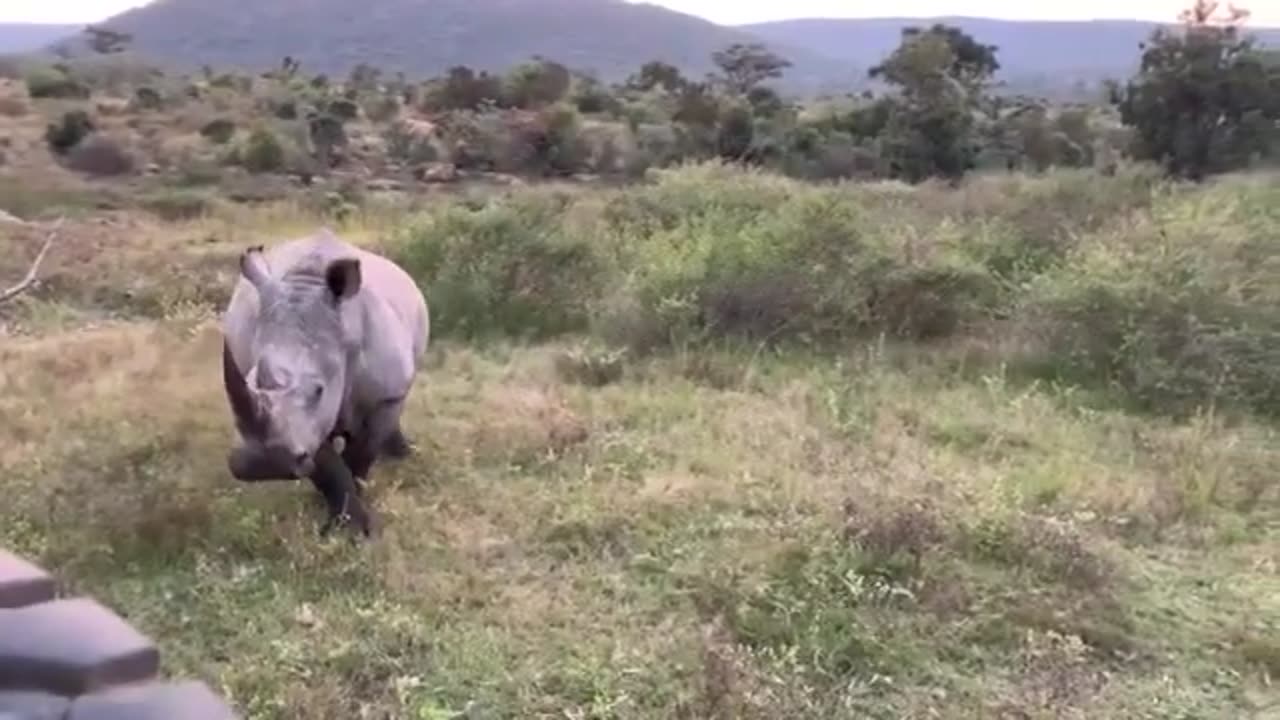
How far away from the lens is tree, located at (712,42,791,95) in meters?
42.3

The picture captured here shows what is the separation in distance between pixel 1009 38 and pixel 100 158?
522 ft

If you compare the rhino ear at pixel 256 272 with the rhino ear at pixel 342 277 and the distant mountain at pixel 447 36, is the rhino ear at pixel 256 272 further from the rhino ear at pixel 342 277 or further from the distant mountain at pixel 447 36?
the distant mountain at pixel 447 36

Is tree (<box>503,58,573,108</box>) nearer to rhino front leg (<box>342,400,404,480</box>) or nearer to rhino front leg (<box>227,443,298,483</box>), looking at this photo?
rhino front leg (<box>342,400,404,480</box>)

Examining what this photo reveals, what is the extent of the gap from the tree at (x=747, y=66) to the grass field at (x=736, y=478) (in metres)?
30.2

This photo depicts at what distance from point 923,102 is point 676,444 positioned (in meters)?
16.7

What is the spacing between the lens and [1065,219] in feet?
42.5

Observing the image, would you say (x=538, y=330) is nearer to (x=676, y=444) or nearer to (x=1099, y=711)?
(x=676, y=444)

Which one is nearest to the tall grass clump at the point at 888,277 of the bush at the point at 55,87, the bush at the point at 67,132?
→ the bush at the point at 67,132

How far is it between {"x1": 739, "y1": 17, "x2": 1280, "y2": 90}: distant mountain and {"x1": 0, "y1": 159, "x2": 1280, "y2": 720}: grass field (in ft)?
407

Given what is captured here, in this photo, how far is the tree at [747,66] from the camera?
42.3 meters

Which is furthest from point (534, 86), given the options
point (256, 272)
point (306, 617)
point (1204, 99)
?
point (306, 617)

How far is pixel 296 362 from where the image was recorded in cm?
540

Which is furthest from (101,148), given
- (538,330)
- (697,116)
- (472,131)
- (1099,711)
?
(1099,711)

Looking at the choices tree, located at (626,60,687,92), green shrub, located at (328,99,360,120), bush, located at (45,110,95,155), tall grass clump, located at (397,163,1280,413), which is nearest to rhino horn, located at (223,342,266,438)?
tall grass clump, located at (397,163,1280,413)
